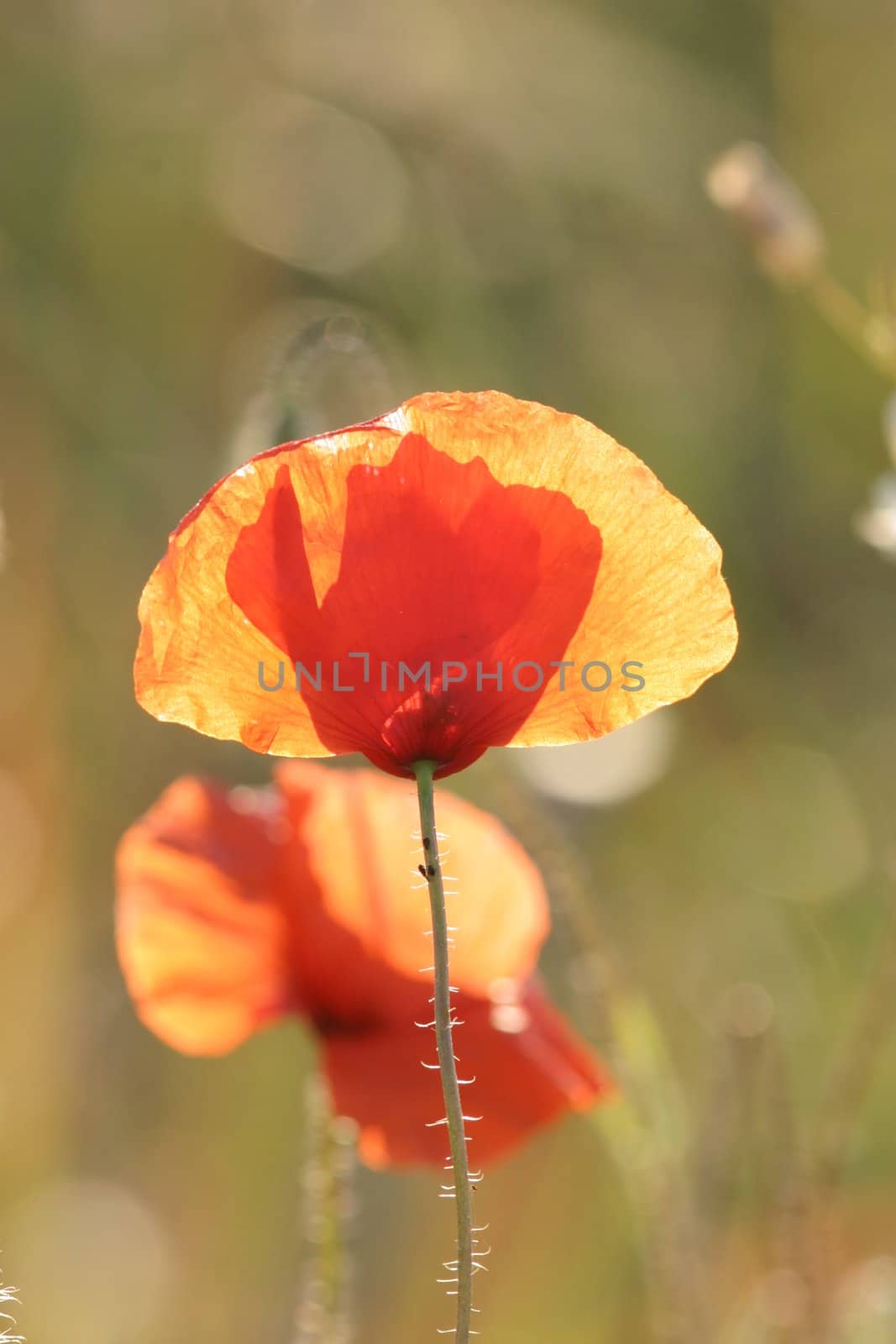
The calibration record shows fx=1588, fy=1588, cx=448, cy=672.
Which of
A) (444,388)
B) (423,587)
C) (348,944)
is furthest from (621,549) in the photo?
(444,388)

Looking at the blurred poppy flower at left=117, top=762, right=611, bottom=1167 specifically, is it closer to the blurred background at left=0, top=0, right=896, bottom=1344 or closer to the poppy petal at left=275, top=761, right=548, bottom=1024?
the poppy petal at left=275, top=761, right=548, bottom=1024

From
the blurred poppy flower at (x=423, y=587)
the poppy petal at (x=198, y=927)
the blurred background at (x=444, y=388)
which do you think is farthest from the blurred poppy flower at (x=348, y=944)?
the blurred background at (x=444, y=388)

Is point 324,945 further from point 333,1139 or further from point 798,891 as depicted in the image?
point 798,891

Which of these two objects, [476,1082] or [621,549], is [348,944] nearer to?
[476,1082]

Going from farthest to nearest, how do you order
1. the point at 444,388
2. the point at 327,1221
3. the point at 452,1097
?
the point at 444,388 → the point at 327,1221 → the point at 452,1097

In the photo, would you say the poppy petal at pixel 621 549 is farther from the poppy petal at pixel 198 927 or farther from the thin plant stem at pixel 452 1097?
the poppy petal at pixel 198 927
